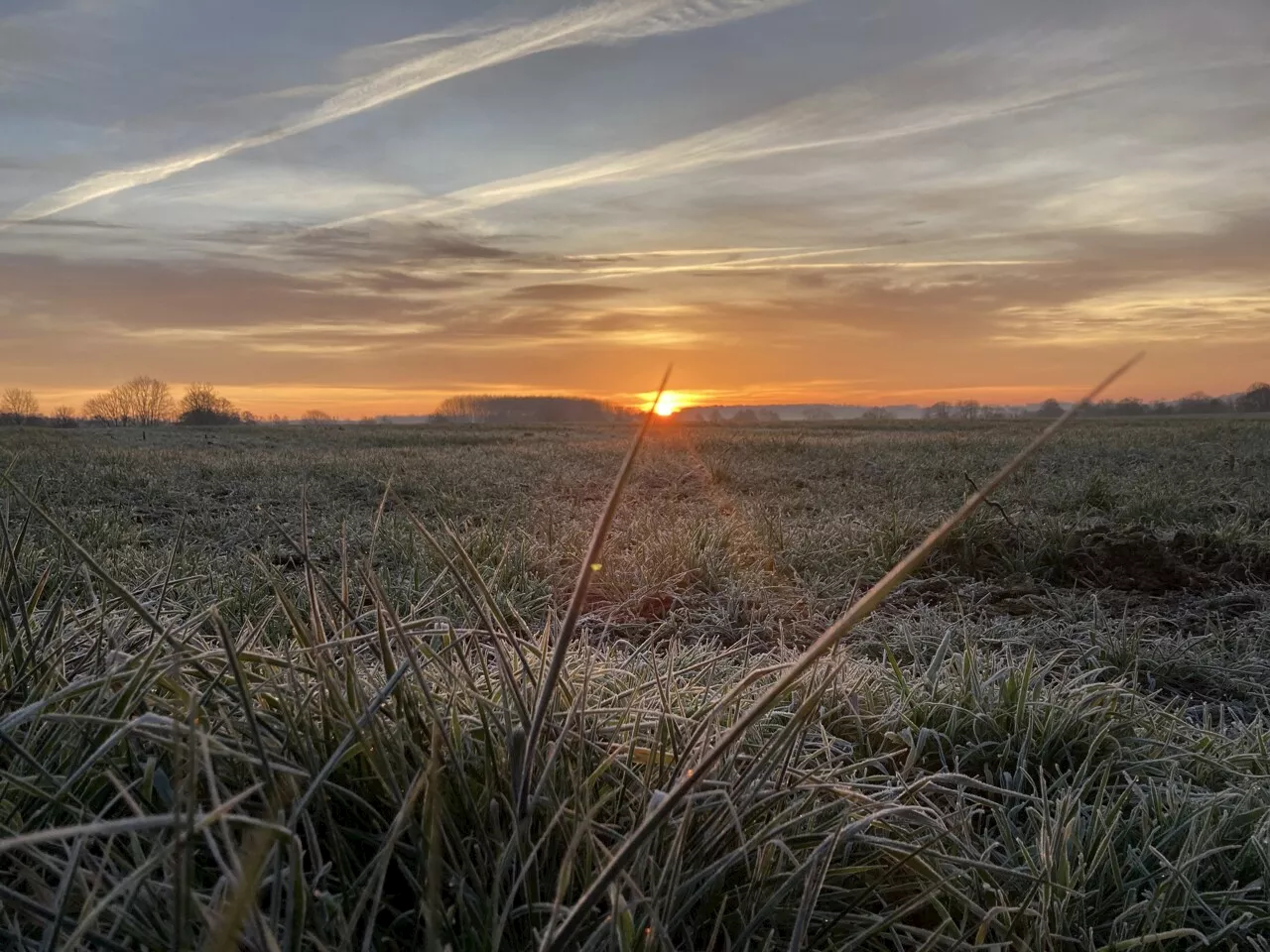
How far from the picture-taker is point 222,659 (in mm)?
1677

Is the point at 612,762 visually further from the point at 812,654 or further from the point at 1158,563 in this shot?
the point at 1158,563

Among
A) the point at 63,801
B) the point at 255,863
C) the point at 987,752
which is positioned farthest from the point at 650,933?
the point at 987,752

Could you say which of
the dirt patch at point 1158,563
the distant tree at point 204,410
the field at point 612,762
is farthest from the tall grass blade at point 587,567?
the distant tree at point 204,410

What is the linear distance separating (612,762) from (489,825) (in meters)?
0.26

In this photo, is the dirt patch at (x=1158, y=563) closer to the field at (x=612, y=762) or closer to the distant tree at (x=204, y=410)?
the field at (x=612, y=762)

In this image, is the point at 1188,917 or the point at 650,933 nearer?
the point at 650,933

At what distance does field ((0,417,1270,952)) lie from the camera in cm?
116

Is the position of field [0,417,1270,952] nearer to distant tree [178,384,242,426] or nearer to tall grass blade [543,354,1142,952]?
tall grass blade [543,354,1142,952]

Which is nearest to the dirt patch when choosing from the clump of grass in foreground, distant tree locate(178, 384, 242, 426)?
the clump of grass in foreground

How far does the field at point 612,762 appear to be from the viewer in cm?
116

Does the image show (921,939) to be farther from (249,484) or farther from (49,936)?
(249,484)

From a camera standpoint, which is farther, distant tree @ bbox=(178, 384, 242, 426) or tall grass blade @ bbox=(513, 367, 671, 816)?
distant tree @ bbox=(178, 384, 242, 426)

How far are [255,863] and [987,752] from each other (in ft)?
6.91

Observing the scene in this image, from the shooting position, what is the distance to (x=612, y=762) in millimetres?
1527
